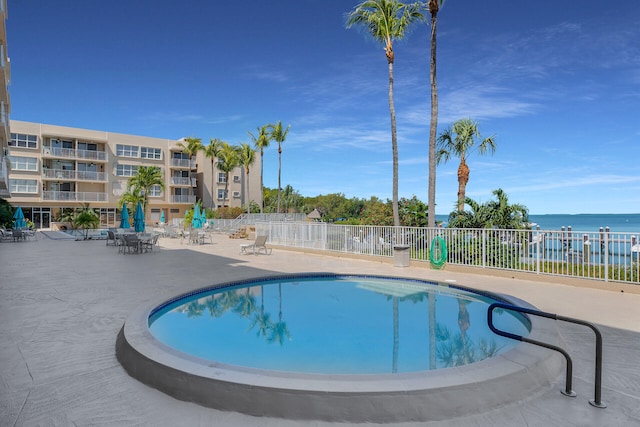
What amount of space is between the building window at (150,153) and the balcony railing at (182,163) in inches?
67.2

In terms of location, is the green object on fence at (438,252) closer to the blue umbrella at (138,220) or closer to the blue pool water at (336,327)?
the blue pool water at (336,327)

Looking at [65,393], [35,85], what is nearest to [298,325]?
[65,393]

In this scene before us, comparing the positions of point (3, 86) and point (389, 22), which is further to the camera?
point (3, 86)

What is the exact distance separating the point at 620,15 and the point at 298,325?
18572 mm

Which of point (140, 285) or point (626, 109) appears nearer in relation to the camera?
point (140, 285)

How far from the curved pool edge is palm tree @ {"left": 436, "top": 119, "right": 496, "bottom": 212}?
84.9ft

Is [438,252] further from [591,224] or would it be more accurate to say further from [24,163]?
[591,224]

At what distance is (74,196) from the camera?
138 ft

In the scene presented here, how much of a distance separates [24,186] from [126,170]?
33.4 ft

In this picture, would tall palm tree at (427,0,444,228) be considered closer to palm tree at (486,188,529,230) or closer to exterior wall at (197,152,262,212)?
palm tree at (486,188,529,230)

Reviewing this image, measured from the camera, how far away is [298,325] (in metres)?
6.68

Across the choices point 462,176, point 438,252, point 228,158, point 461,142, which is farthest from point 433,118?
point 228,158

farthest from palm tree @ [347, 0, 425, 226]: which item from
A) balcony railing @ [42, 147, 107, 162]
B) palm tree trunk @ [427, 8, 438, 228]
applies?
balcony railing @ [42, 147, 107, 162]

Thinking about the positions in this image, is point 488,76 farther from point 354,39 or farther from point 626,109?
point 626,109
